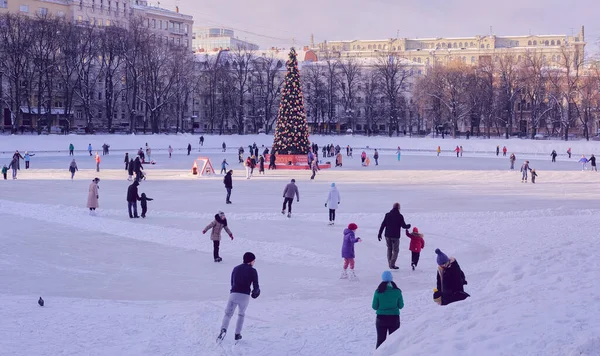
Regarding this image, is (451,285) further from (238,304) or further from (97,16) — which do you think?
(97,16)

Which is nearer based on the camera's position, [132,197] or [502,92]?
[132,197]

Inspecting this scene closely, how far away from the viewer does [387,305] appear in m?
7.93

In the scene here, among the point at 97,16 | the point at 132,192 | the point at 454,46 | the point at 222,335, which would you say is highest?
the point at 454,46

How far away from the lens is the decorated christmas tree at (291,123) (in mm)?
43031

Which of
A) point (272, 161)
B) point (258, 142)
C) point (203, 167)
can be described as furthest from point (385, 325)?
point (258, 142)

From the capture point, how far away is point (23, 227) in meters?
18.4

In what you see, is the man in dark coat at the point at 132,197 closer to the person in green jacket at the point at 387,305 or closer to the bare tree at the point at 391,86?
the person in green jacket at the point at 387,305

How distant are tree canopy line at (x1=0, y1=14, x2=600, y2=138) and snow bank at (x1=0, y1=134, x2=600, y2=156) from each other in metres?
4.88

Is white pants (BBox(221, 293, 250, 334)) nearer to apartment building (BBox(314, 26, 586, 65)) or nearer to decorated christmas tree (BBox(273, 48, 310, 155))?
decorated christmas tree (BBox(273, 48, 310, 155))

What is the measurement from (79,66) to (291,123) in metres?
38.0

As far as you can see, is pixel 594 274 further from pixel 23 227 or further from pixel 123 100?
pixel 123 100

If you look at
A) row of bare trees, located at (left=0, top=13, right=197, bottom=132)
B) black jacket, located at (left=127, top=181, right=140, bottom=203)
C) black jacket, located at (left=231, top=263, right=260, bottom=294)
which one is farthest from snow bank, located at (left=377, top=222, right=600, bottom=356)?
row of bare trees, located at (left=0, top=13, right=197, bottom=132)

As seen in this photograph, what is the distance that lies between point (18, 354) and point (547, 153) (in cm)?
5953

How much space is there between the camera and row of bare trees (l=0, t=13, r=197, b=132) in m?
63.1
